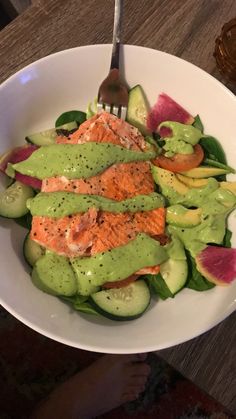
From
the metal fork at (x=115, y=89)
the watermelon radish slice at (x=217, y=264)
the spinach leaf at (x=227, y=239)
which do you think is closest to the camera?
the watermelon radish slice at (x=217, y=264)

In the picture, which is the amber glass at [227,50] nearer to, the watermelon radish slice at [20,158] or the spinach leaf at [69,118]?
the spinach leaf at [69,118]

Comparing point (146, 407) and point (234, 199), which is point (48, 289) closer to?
point (234, 199)

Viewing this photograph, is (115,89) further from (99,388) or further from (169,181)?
(99,388)

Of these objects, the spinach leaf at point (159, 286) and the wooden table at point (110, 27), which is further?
the wooden table at point (110, 27)

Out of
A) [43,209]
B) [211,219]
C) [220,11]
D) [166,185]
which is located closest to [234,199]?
[211,219]

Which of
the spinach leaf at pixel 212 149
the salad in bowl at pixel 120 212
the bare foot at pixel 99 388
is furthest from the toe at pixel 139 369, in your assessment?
the spinach leaf at pixel 212 149

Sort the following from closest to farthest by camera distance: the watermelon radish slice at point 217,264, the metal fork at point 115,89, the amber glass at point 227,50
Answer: the watermelon radish slice at point 217,264
the metal fork at point 115,89
the amber glass at point 227,50
